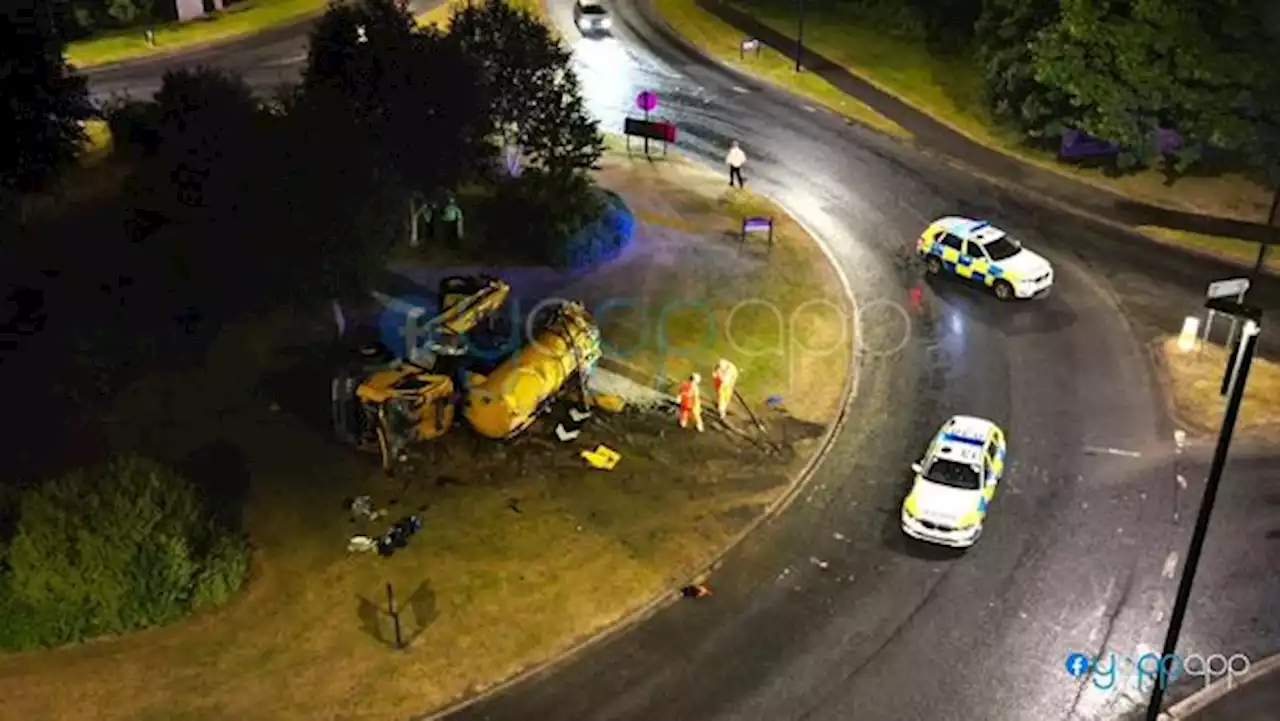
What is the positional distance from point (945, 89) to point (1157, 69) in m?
12.4

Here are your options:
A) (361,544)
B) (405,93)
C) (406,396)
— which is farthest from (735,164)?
(361,544)

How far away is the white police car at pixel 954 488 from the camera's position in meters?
26.9

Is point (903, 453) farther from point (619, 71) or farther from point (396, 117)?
point (619, 71)

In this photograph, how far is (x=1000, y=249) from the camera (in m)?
37.2

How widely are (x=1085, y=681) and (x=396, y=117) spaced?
23.2 m

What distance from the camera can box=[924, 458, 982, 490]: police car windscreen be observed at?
27375mm

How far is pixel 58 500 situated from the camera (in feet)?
81.8

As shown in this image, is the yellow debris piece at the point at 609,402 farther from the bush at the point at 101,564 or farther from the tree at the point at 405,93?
the bush at the point at 101,564

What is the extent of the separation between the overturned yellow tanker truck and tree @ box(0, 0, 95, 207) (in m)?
10.3

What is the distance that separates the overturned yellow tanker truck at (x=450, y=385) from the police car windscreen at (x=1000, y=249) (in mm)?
12947

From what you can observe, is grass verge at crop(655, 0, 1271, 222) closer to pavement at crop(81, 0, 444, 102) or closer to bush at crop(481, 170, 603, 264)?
bush at crop(481, 170, 603, 264)

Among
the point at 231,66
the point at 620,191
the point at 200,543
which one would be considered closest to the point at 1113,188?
the point at 620,191

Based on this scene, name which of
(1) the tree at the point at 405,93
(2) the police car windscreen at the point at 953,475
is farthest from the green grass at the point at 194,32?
(2) the police car windscreen at the point at 953,475

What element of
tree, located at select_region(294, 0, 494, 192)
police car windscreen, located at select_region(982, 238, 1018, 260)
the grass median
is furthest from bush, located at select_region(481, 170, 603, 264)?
police car windscreen, located at select_region(982, 238, 1018, 260)
